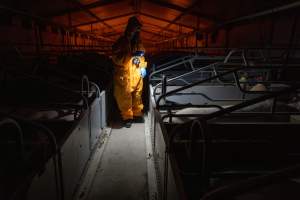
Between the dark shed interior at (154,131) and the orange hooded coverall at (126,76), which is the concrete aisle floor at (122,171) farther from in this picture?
the orange hooded coverall at (126,76)

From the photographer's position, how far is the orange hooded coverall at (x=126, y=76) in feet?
13.2

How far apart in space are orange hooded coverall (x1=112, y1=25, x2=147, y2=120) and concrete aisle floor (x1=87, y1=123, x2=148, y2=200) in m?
0.58

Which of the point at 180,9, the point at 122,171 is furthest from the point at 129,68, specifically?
the point at 180,9

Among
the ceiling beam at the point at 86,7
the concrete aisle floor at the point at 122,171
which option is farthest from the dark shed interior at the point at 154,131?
the ceiling beam at the point at 86,7

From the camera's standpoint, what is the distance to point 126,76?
13.7 feet

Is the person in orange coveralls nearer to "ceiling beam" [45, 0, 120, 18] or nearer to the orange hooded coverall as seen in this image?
the orange hooded coverall

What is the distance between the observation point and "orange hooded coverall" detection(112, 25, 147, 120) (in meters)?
4.02

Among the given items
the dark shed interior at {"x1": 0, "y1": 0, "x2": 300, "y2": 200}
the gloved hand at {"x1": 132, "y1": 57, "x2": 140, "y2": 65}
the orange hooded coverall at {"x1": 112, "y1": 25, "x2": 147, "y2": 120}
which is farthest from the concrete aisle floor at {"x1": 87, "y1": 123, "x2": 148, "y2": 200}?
the gloved hand at {"x1": 132, "y1": 57, "x2": 140, "y2": 65}

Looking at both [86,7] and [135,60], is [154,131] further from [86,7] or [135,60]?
[86,7]

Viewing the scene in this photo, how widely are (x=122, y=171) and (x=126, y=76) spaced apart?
1.75 m

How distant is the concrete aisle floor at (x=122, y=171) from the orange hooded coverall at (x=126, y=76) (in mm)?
575

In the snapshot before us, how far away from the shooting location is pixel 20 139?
1395mm

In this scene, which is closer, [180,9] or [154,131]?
[154,131]

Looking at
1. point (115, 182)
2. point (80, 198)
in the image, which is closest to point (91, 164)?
point (115, 182)
